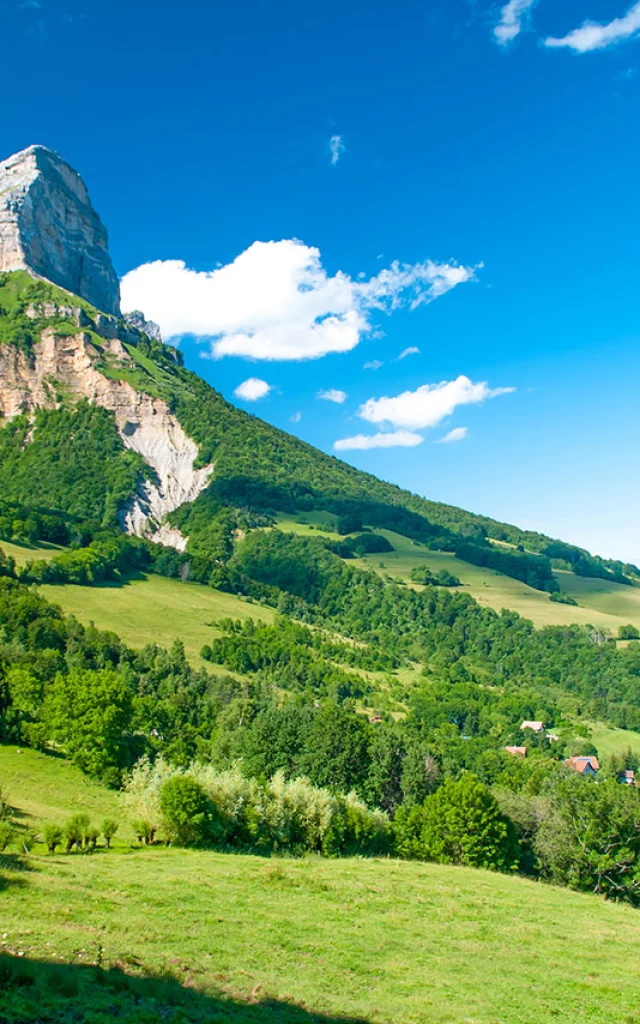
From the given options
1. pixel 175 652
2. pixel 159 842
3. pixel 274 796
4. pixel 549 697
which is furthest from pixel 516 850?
pixel 549 697

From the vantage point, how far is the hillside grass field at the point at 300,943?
16656 millimetres

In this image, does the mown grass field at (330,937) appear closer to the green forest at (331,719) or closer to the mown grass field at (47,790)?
the green forest at (331,719)

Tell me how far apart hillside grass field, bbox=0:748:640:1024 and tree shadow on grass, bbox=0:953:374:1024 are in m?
0.05

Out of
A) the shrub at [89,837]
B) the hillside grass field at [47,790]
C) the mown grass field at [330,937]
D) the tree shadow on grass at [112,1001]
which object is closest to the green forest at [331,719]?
the shrub at [89,837]

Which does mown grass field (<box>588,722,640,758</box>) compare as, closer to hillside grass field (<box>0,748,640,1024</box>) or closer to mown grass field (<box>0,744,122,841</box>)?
hillside grass field (<box>0,748,640,1024</box>)

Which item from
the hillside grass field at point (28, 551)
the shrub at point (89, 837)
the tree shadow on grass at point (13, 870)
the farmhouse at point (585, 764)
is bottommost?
the farmhouse at point (585, 764)

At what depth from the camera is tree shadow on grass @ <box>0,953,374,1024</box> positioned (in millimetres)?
13312

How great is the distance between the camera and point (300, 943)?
23125 millimetres

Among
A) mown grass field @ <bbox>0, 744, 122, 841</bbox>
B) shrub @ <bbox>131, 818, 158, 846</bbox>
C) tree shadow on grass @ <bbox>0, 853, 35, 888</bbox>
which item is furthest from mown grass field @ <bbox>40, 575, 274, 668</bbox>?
tree shadow on grass @ <bbox>0, 853, 35, 888</bbox>

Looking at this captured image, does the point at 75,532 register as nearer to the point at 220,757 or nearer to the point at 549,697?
the point at 220,757

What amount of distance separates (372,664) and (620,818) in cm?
10069

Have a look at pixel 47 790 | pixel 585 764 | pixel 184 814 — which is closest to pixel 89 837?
pixel 184 814

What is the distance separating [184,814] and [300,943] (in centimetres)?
1861

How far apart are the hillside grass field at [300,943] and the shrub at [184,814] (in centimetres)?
270
